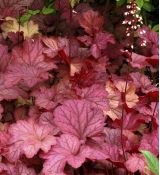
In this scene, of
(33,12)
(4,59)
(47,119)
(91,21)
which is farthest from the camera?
(33,12)

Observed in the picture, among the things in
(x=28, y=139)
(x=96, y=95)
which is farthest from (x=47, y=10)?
(x=28, y=139)

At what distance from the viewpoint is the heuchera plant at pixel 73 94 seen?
215 cm

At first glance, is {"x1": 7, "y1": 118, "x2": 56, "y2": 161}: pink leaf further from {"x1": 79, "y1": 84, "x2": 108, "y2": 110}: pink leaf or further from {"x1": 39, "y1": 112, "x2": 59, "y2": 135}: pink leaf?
{"x1": 79, "y1": 84, "x2": 108, "y2": 110}: pink leaf

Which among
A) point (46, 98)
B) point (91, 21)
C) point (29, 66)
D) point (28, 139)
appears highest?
point (91, 21)

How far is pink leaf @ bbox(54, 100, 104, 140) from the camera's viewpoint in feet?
7.27

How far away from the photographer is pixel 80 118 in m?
2.23

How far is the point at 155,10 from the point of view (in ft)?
11.5

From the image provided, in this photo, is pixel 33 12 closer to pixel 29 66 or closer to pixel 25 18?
pixel 25 18

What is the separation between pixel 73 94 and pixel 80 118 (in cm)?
29

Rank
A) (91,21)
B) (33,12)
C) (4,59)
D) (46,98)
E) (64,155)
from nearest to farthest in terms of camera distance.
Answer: (64,155) < (46,98) < (4,59) < (91,21) < (33,12)

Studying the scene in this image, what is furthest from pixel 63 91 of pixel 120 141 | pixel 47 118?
pixel 120 141

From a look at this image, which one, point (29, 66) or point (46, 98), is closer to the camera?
point (46, 98)

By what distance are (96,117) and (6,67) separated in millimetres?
678

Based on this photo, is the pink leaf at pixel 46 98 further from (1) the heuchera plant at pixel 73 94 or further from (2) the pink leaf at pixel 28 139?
(2) the pink leaf at pixel 28 139
